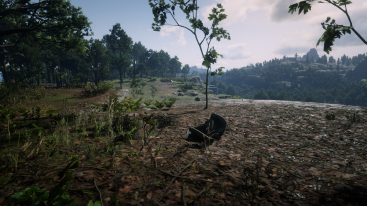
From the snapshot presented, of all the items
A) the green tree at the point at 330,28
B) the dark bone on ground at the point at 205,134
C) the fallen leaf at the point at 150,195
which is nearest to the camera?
the fallen leaf at the point at 150,195

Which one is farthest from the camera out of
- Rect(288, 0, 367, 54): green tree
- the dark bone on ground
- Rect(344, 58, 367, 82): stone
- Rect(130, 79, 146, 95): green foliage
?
Rect(344, 58, 367, 82): stone

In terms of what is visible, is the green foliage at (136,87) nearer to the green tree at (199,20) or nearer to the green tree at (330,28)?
the green tree at (199,20)

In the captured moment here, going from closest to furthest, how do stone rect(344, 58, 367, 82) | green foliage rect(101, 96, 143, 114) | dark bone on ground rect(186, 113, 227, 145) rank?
dark bone on ground rect(186, 113, 227, 145) → green foliage rect(101, 96, 143, 114) → stone rect(344, 58, 367, 82)

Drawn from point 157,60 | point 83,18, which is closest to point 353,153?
point 83,18

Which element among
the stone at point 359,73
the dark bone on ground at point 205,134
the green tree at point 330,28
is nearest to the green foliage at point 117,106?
the dark bone on ground at point 205,134

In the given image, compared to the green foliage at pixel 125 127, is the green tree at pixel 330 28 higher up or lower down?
higher up

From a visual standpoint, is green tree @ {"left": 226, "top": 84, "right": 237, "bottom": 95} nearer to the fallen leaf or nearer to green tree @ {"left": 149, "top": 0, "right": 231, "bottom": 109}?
green tree @ {"left": 149, "top": 0, "right": 231, "bottom": 109}

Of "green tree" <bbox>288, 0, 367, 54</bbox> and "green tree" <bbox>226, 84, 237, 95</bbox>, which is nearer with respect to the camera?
A: "green tree" <bbox>288, 0, 367, 54</bbox>

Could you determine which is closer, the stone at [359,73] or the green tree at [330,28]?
the green tree at [330,28]

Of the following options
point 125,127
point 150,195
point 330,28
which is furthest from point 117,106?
point 330,28

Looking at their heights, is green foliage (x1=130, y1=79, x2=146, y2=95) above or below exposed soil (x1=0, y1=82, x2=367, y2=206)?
above

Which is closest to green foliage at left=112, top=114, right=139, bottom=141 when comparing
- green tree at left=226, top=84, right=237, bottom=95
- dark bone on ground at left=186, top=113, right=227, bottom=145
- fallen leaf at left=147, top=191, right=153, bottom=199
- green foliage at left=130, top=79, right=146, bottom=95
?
dark bone on ground at left=186, top=113, right=227, bottom=145

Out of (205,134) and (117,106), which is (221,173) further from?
(117,106)

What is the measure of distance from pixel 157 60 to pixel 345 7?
80428 mm
